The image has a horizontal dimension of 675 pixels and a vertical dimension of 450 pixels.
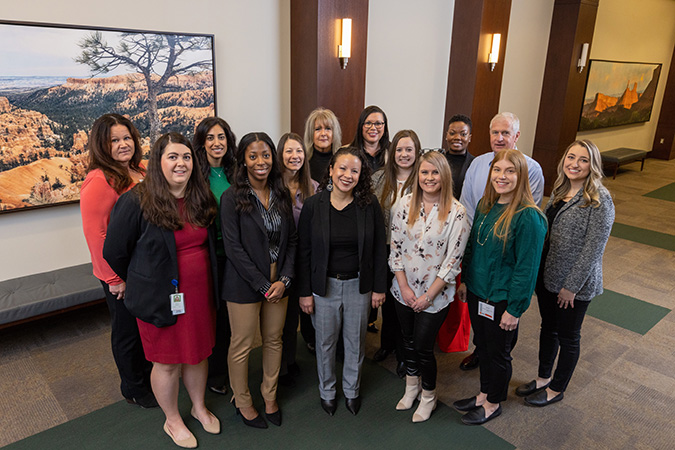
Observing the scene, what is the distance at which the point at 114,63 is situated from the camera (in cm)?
377

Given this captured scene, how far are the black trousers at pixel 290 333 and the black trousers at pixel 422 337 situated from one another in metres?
0.70

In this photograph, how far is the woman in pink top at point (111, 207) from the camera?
2.59 m

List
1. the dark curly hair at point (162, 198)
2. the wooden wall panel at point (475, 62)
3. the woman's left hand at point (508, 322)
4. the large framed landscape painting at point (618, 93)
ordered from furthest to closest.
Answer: the large framed landscape painting at point (618, 93)
the wooden wall panel at point (475, 62)
the woman's left hand at point (508, 322)
the dark curly hair at point (162, 198)

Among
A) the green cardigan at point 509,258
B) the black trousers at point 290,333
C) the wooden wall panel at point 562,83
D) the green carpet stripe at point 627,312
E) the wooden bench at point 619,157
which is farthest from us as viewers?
the wooden bench at point 619,157

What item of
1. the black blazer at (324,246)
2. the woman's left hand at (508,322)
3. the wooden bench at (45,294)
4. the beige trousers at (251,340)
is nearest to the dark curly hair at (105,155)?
the beige trousers at (251,340)

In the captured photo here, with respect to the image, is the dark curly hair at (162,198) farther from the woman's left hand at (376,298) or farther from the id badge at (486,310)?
the id badge at (486,310)

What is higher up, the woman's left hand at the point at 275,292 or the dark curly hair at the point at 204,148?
the dark curly hair at the point at 204,148

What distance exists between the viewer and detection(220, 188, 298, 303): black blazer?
2521mm

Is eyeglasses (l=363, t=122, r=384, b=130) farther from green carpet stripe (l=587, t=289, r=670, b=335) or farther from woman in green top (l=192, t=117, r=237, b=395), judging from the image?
green carpet stripe (l=587, t=289, r=670, b=335)

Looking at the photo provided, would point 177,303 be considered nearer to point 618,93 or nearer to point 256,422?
point 256,422

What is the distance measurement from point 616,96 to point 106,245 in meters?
11.0

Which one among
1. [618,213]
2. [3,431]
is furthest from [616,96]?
[3,431]

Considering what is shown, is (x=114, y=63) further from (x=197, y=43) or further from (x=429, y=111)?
(x=429, y=111)

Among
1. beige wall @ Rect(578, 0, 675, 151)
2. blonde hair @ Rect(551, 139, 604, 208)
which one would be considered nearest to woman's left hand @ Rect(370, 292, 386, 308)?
blonde hair @ Rect(551, 139, 604, 208)
